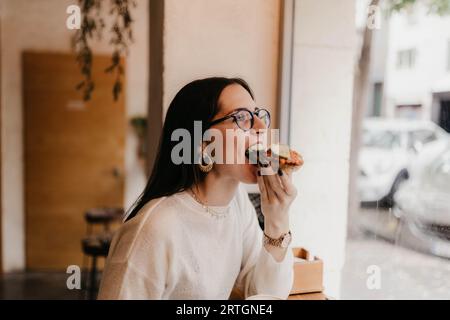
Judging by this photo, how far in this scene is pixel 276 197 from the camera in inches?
45.6

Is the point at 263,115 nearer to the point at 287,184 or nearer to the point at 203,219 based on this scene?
the point at 287,184

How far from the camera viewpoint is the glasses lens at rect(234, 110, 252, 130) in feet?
3.68

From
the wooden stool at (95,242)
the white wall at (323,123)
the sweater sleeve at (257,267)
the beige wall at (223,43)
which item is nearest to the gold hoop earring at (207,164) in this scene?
the sweater sleeve at (257,267)

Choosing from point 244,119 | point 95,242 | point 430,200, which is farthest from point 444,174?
point 95,242

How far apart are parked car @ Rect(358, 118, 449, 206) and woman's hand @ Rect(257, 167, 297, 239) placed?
0.59 m

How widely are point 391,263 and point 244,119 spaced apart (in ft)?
2.98

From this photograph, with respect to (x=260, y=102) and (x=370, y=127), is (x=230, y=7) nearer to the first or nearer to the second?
(x=260, y=102)

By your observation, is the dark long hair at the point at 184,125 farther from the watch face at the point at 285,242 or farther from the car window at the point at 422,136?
the car window at the point at 422,136

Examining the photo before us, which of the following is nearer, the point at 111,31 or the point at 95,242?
the point at 95,242

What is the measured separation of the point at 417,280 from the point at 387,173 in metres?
0.46

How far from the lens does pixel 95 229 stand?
3795mm

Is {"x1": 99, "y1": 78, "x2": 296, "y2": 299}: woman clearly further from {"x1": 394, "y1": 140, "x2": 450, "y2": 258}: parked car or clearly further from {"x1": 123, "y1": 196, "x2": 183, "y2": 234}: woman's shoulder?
{"x1": 394, "y1": 140, "x2": 450, "y2": 258}: parked car
